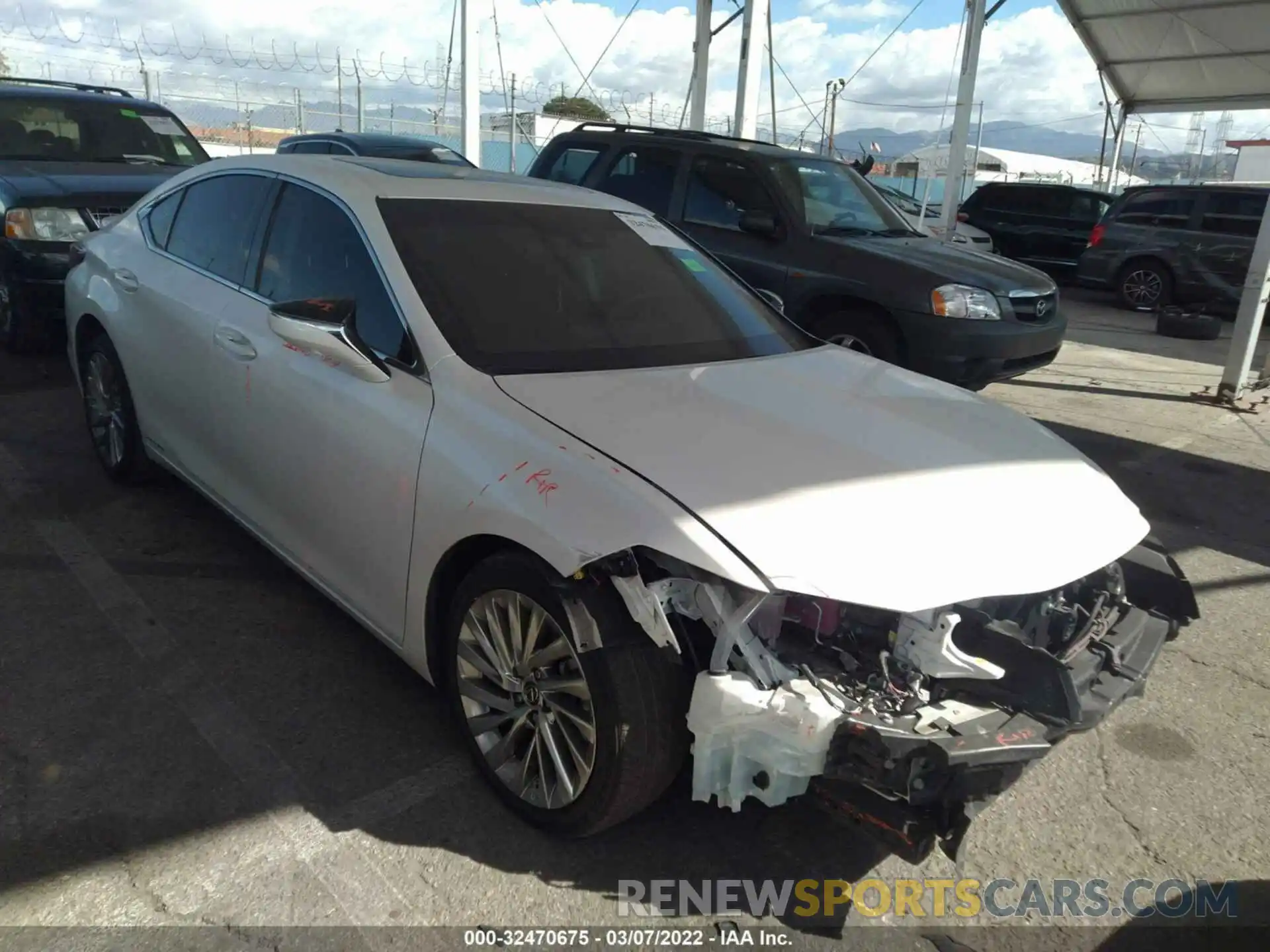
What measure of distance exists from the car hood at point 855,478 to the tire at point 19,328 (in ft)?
19.0

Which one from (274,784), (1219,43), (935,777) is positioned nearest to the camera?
(935,777)

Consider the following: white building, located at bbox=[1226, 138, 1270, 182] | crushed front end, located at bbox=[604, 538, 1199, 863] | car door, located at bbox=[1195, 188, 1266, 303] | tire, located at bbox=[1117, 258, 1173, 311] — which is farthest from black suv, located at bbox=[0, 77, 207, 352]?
white building, located at bbox=[1226, 138, 1270, 182]

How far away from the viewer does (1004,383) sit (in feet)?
28.8

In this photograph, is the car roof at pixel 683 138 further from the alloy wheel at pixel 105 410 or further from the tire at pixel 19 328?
the alloy wheel at pixel 105 410

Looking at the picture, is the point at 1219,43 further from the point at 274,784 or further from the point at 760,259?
the point at 274,784

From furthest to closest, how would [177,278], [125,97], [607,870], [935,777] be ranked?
1. [125,97]
2. [177,278]
3. [607,870]
4. [935,777]

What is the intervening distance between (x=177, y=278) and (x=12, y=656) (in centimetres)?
161

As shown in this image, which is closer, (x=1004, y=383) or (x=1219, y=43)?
(x=1004, y=383)

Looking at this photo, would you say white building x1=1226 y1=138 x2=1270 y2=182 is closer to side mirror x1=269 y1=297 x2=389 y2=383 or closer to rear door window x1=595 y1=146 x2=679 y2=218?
rear door window x1=595 y1=146 x2=679 y2=218

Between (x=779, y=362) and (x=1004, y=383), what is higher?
(x=779, y=362)

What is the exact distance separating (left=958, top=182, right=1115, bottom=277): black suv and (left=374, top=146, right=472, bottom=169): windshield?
29.3 ft

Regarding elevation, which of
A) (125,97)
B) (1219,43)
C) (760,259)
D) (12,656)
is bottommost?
(12,656)

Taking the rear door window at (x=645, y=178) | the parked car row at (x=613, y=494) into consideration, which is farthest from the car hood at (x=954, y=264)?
the parked car row at (x=613, y=494)

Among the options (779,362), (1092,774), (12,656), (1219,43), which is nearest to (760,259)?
(779,362)
